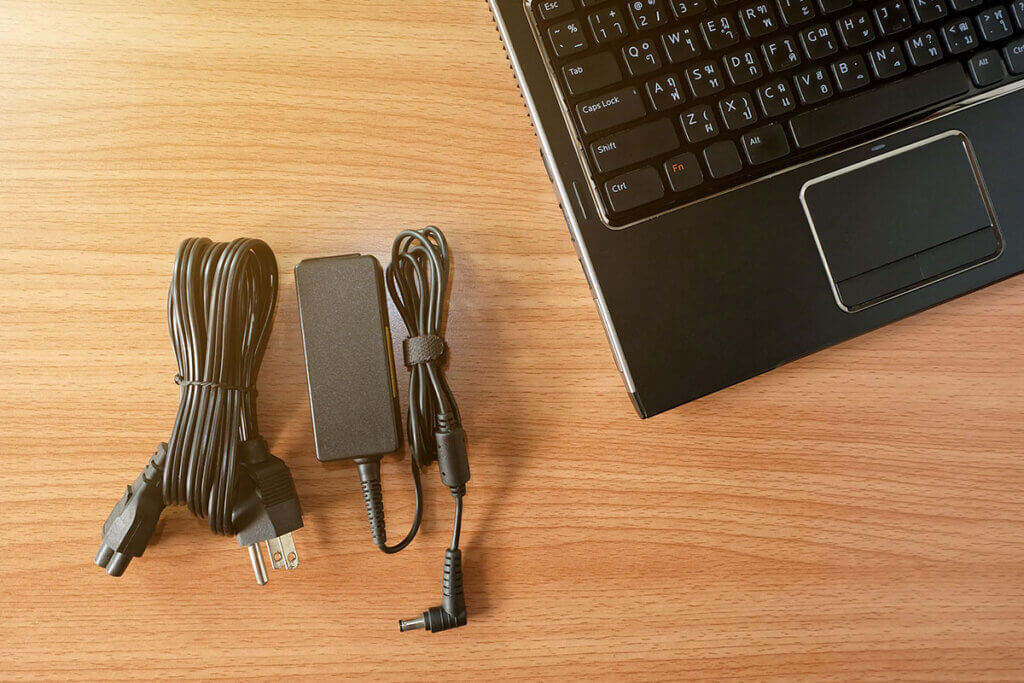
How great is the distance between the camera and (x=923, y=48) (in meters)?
0.51

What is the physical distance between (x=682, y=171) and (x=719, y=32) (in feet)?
0.33

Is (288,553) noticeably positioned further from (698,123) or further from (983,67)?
(983,67)

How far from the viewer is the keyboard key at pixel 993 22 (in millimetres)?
514

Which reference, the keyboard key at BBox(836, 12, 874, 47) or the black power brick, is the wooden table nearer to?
the black power brick

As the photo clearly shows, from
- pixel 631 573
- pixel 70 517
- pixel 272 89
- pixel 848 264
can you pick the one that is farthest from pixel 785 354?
pixel 70 517

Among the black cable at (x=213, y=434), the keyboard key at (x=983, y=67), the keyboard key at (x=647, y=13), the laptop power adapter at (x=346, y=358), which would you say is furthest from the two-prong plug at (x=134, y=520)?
the keyboard key at (x=983, y=67)

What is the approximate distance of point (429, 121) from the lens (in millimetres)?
556

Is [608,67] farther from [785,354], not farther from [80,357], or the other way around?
[80,357]

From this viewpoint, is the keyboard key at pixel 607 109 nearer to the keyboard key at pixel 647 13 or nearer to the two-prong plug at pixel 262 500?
the keyboard key at pixel 647 13

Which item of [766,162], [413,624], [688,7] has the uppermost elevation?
[688,7]

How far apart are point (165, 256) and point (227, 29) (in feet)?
0.62

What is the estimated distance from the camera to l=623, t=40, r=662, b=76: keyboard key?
1.56 feet

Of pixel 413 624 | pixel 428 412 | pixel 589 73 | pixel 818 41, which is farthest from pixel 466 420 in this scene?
pixel 818 41

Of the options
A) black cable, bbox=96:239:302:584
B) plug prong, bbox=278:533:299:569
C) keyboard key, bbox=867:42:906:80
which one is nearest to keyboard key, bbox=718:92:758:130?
keyboard key, bbox=867:42:906:80
